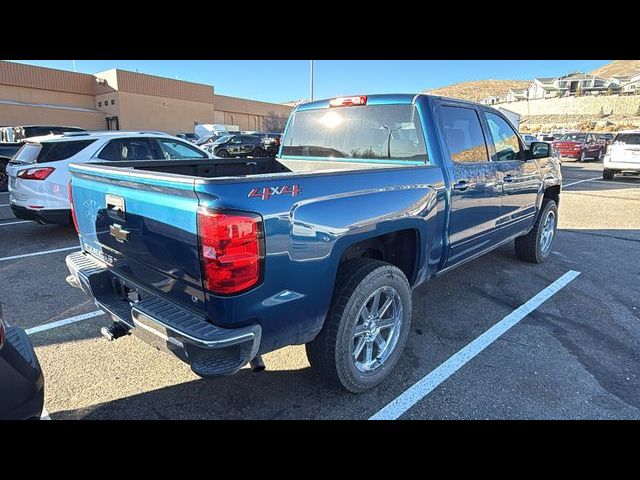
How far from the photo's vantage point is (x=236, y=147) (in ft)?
72.0

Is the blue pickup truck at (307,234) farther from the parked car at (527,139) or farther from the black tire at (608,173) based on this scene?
the black tire at (608,173)

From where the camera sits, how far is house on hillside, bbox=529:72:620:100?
87.5 m

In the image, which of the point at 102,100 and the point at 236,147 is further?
the point at 102,100

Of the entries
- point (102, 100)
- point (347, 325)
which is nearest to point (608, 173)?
point (347, 325)

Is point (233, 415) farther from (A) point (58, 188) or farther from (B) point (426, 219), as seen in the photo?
(A) point (58, 188)

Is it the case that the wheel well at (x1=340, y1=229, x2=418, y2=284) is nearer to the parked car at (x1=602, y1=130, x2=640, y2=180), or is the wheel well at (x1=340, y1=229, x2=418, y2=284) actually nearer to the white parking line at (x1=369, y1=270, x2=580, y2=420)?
the white parking line at (x1=369, y1=270, x2=580, y2=420)

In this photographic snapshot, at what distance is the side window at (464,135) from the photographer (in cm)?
348

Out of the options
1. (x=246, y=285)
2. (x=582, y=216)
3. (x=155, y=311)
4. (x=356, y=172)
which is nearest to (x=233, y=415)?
(x=155, y=311)

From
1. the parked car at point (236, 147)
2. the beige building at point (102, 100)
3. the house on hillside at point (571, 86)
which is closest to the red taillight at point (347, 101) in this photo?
the parked car at point (236, 147)

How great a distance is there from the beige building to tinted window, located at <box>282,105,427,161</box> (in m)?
37.6

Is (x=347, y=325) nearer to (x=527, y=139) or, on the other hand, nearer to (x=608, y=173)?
(x=608, y=173)

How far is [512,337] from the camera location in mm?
3512

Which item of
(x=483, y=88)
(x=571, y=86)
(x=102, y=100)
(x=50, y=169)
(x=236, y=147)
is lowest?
(x=236, y=147)

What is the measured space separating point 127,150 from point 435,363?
5955 millimetres
